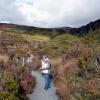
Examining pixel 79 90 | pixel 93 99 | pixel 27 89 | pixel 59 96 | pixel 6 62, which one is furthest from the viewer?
pixel 6 62

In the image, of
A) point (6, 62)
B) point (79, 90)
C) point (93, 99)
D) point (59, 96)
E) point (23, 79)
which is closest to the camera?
point (93, 99)

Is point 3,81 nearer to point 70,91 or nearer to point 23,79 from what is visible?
point 70,91

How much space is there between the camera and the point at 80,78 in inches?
776

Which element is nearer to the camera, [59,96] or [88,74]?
[59,96]

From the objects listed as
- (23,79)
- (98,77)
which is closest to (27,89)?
(23,79)

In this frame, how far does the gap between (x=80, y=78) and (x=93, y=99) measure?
3.52 metres

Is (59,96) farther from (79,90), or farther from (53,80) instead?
(53,80)

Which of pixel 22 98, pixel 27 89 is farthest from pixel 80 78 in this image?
pixel 22 98

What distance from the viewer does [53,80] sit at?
78.1 ft

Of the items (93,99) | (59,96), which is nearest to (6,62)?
(59,96)

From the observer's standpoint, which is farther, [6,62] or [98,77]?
[6,62]

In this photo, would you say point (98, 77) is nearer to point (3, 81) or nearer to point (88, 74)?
point (88, 74)

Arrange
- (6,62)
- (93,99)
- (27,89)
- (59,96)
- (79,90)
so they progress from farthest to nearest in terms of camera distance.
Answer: (6,62), (27,89), (59,96), (79,90), (93,99)

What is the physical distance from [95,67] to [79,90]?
12.0ft
